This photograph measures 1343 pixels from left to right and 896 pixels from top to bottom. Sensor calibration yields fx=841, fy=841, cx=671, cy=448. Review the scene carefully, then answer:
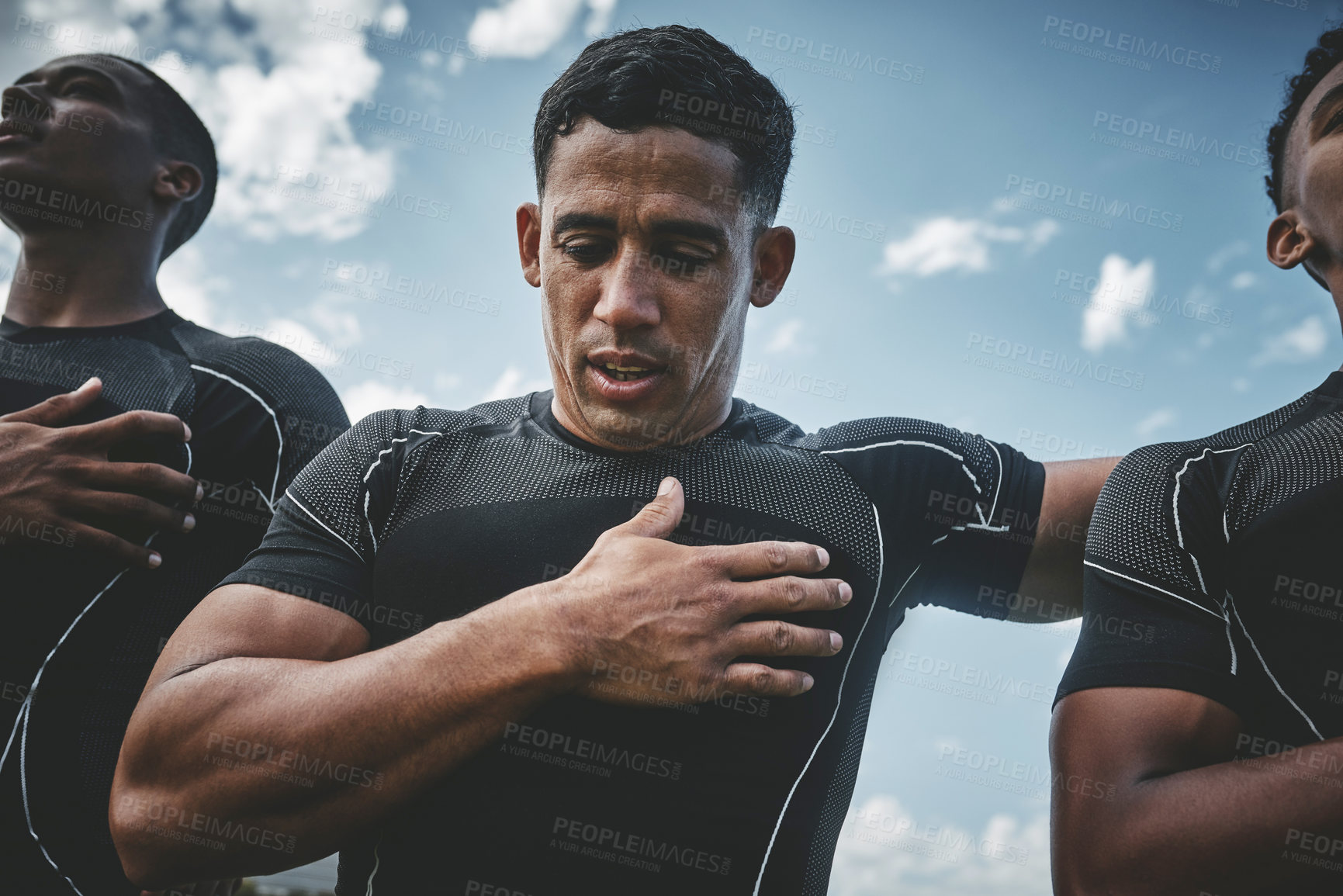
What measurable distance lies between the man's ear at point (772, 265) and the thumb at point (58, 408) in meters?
2.32

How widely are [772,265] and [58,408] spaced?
248 centimetres

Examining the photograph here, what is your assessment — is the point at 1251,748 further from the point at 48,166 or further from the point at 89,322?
the point at 48,166

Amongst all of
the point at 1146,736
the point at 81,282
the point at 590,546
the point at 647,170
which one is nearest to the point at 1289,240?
the point at 1146,736

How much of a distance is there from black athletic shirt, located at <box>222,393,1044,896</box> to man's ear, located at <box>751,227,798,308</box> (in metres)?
0.35

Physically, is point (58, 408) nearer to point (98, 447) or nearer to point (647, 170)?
point (98, 447)

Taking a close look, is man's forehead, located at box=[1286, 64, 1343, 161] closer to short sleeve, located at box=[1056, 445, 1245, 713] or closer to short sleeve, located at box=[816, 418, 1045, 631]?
short sleeve, located at box=[1056, 445, 1245, 713]

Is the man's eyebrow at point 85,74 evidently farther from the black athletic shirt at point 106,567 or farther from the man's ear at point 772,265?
the man's ear at point 772,265

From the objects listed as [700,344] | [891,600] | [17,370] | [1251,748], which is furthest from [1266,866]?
[17,370]

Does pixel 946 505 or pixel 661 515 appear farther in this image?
pixel 946 505

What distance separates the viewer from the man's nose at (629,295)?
83.7 inches

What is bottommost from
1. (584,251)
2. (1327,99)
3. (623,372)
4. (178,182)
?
(623,372)

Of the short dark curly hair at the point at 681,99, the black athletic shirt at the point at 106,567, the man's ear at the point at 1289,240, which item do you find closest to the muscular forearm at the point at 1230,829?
the man's ear at the point at 1289,240

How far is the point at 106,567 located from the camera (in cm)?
286

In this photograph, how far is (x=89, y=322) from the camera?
3416 millimetres
